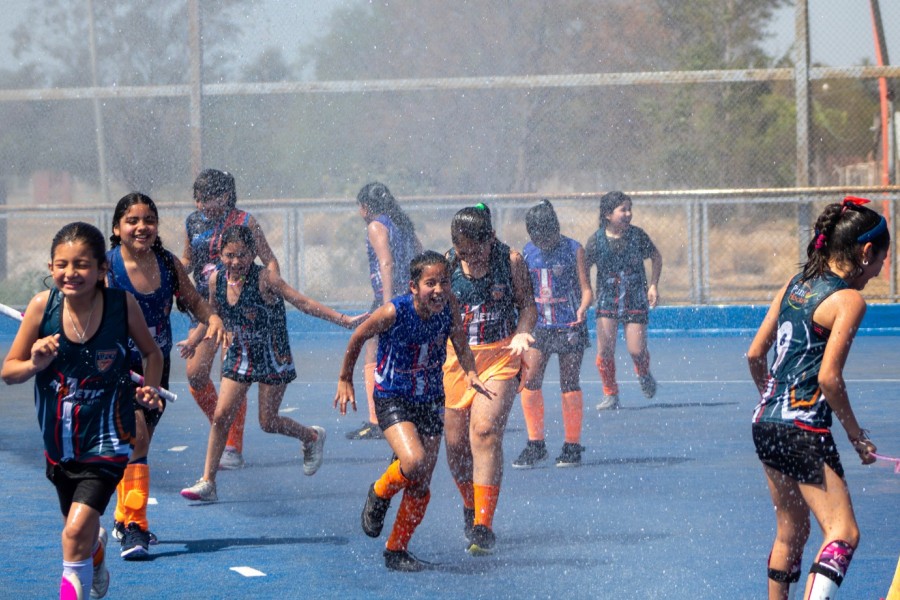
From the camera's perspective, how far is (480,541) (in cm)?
Answer: 627

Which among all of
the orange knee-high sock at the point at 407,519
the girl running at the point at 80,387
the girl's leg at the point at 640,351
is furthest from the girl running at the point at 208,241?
the girl's leg at the point at 640,351

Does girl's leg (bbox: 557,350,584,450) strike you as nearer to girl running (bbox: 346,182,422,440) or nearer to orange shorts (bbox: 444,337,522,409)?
girl running (bbox: 346,182,422,440)

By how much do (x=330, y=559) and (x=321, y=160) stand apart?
16.8 m

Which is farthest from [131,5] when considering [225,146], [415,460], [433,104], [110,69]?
[415,460]

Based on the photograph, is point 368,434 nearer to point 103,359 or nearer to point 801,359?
point 103,359

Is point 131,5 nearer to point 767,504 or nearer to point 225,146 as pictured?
point 225,146

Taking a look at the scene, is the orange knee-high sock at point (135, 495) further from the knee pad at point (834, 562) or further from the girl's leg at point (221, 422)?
the knee pad at point (834, 562)

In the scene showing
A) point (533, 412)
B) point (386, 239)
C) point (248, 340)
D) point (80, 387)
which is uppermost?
point (386, 239)

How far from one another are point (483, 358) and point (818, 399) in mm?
2354

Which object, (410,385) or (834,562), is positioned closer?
(834,562)

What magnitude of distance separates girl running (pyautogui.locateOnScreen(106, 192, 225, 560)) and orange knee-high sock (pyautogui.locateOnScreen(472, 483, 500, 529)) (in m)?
1.38

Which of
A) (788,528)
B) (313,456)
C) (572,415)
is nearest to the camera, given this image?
(788,528)

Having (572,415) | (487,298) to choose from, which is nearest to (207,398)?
(487,298)

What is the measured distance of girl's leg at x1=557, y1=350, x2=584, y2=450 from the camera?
879 centimetres
